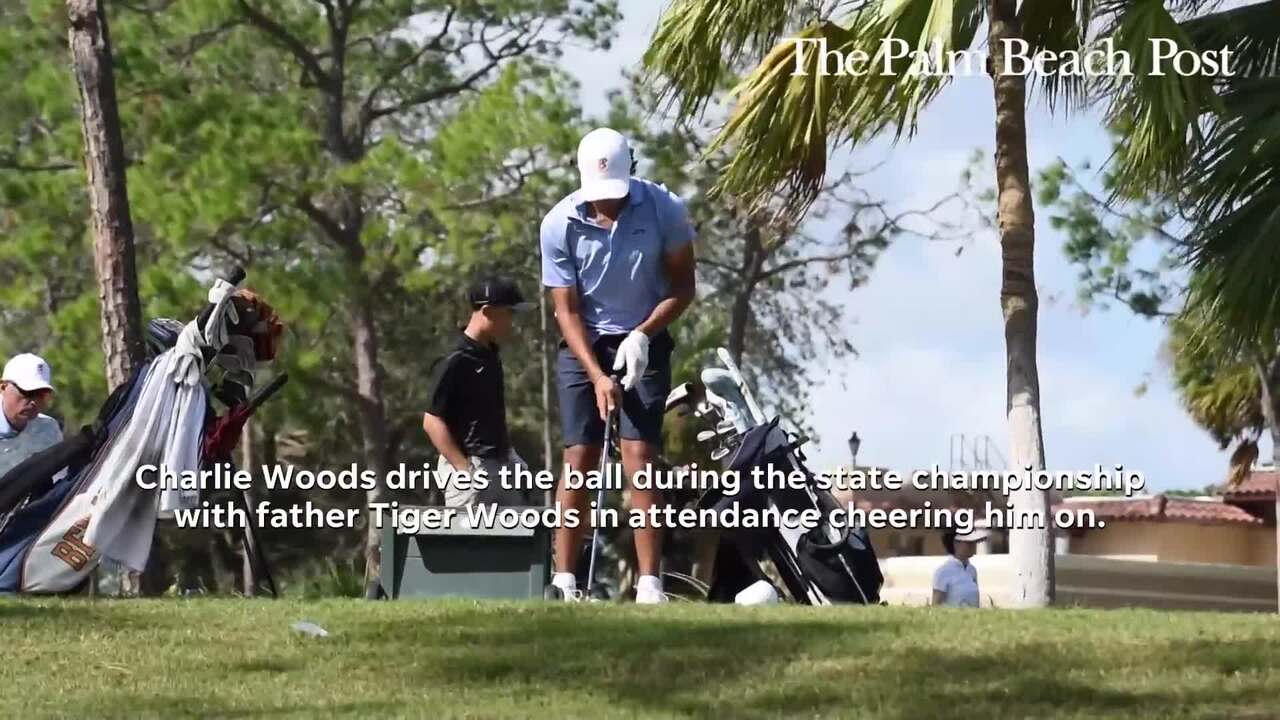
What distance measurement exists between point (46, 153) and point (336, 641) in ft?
73.9

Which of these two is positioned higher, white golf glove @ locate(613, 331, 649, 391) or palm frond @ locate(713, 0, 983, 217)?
palm frond @ locate(713, 0, 983, 217)

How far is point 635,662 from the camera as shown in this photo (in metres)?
6.45

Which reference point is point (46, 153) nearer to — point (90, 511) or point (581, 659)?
point (90, 511)

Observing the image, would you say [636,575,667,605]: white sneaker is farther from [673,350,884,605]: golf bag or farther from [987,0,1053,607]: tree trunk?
[987,0,1053,607]: tree trunk

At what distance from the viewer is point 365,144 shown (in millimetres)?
30422

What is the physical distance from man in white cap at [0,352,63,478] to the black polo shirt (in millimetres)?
1759

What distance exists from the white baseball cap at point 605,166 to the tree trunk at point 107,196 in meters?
6.52

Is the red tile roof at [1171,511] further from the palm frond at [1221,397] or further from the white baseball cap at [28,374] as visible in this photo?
the white baseball cap at [28,374]

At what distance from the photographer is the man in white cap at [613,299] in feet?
26.8

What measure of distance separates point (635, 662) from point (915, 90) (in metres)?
3.63

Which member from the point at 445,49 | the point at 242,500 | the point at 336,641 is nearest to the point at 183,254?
the point at 445,49

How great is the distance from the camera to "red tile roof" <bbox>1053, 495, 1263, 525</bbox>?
30641 mm

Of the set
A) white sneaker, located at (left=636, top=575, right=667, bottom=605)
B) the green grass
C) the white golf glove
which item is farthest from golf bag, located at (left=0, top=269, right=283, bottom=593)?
white sneaker, located at (left=636, top=575, right=667, bottom=605)

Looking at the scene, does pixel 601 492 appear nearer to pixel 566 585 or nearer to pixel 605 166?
pixel 566 585
